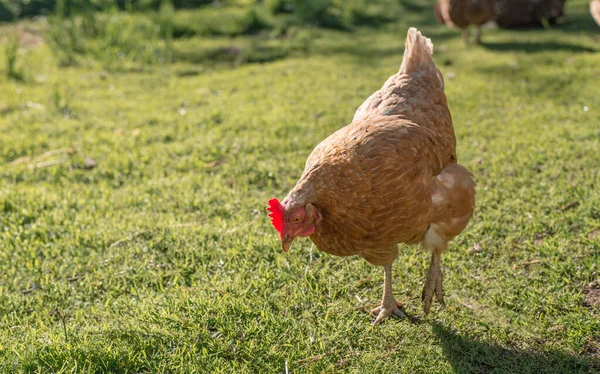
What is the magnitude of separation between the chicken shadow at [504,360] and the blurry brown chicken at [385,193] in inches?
11.7

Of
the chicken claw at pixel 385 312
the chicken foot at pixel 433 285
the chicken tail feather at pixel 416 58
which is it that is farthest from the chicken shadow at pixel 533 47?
the chicken claw at pixel 385 312

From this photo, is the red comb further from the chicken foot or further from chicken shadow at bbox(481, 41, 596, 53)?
chicken shadow at bbox(481, 41, 596, 53)

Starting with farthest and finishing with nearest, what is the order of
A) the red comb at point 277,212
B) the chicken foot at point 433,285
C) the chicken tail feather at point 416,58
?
1. the chicken tail feather at point 416,58
2. the chicken foot at point 433,285
3. the red comb at point 277,212

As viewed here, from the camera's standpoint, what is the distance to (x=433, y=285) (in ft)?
11.4

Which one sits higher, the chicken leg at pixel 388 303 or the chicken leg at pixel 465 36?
the chicken leg at pixel 465 36

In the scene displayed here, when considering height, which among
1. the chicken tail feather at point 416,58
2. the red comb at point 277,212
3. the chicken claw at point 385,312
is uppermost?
the chicken tail feather at point 416,58

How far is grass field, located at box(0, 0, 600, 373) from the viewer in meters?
3.31

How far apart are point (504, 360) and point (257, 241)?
1848 millimetres

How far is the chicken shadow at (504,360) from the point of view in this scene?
3102mm

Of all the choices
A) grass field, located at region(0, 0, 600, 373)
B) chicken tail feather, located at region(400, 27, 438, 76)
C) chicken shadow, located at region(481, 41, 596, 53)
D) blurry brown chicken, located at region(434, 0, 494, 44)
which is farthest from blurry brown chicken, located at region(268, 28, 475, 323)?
chicken shadow, located at region(481, 41, 596, 53)

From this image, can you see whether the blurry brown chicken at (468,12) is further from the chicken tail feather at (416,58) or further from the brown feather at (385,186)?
the brown feather at (385,186)

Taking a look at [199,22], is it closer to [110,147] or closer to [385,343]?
[110,147]

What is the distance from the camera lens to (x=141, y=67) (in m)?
8.71

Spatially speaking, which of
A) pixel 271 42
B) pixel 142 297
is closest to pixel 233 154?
pixel 142 297
